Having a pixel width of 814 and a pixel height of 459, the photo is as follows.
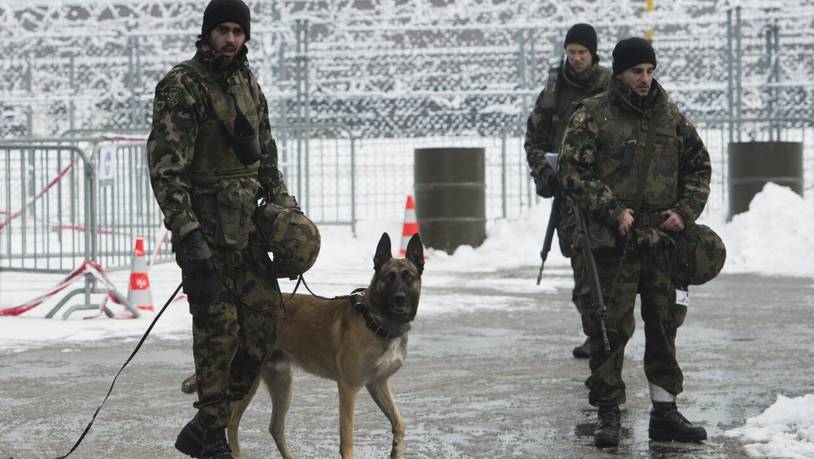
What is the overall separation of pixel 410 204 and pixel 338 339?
30.9ft

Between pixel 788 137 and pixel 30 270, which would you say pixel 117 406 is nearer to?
pixel 30 270

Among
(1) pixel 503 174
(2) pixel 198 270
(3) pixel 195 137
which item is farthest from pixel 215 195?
(1) pixel 503 174

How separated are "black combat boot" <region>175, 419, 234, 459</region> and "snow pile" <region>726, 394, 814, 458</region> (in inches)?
80.6

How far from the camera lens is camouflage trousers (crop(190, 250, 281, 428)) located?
179 inches

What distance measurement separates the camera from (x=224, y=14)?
4484 mm

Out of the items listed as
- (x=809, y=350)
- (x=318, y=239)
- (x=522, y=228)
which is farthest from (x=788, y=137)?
(x=318, y=239)

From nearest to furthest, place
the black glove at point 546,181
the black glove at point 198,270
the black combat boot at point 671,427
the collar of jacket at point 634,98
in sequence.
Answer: the black glove at point 198,270 < the black combat boot at point 671,427 < the collar of jacket at point 634,98 < the black glove at point 546,181

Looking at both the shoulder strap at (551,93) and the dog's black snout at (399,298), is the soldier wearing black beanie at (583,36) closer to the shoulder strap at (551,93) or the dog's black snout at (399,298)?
the shoulder strap at (551,93)

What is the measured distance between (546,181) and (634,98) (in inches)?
46.1

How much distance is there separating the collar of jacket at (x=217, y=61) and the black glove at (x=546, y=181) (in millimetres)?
2370

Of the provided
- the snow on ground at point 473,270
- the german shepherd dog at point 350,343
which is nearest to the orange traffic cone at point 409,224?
the snow on ground at point 473,270

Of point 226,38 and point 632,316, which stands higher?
point 226,38

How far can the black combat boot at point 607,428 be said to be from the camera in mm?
5301

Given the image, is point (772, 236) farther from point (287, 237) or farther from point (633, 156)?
point (287, 237)
